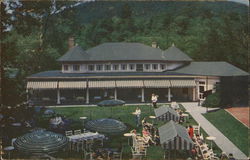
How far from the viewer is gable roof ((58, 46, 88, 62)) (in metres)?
28.9

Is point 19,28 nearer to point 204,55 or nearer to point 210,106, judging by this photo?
point 210,106

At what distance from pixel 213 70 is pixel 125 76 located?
8.70 metres

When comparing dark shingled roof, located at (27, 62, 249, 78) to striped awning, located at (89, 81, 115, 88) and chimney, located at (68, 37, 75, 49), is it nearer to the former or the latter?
striped awning, located at (89, 81, 115, 88)

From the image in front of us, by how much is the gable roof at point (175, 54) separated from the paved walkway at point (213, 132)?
29.4ft

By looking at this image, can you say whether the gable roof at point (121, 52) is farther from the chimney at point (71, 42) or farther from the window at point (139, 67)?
the chimney at point (71, 42)

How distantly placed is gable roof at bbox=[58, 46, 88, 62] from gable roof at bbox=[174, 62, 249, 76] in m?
9.27

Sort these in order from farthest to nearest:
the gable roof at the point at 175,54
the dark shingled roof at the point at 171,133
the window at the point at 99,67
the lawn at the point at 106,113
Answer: the gable roof at the point at 175,54
the window at the point at 99,67
the lawn at the point at 106,113
the dark shingled roof at the point at 171,133

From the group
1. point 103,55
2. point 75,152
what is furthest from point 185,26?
point 75,152

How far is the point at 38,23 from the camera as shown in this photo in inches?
734

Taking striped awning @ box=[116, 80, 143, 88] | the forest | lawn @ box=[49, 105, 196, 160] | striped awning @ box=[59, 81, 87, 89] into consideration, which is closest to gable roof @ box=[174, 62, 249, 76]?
the forest

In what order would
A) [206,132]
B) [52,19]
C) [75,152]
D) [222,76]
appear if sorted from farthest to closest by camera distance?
1. [222,76]
2. [52,19]
3. [206,132]
4. [75,152]

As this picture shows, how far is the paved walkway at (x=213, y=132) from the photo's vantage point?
17.5m

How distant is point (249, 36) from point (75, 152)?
902 inches

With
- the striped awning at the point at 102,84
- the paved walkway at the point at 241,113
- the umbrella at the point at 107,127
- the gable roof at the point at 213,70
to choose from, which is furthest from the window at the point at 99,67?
the paved walkway at the point at 241,113
